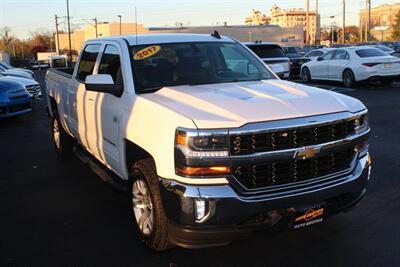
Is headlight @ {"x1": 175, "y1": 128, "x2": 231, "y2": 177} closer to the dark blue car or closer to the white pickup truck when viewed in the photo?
the white pickup truck

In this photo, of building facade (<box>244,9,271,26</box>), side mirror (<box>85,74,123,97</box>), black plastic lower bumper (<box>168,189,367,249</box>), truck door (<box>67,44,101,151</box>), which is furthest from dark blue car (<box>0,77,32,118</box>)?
building facade (<box>244,9,271,26</box>)

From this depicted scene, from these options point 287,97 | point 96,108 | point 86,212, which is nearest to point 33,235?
point 86,212

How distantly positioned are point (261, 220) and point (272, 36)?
315ft

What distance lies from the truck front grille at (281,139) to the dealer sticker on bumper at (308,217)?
526mm

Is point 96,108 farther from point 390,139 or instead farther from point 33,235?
point 390,139

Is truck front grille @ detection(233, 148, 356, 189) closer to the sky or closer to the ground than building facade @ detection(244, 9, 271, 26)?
closer to the ground

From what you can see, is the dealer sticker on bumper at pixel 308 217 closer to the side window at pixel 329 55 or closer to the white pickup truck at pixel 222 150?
the white pickup truck at pixel 222 150

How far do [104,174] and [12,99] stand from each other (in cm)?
766

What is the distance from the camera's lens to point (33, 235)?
4.72 metres

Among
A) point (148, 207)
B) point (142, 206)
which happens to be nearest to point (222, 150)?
point (148, 207)

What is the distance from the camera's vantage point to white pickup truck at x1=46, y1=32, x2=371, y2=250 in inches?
139

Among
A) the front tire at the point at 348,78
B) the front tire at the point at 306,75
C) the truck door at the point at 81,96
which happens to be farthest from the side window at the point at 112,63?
the front tire at the point at 306,75

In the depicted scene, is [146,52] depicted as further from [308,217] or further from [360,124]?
[308,217]

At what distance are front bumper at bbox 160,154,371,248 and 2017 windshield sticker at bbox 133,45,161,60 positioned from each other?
5.82 feet
